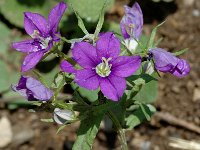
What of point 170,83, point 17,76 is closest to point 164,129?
point 170,83

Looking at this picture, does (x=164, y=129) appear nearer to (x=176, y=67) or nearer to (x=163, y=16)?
(x=163, y=16)

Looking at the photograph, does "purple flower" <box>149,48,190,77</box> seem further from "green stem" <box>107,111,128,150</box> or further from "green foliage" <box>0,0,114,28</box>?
"green foliage" <box>0,0,114,28</box>

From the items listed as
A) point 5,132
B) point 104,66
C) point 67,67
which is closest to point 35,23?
point 67,67

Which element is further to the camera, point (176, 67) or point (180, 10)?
point (180, 10)

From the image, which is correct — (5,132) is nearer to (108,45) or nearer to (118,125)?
(118,125)

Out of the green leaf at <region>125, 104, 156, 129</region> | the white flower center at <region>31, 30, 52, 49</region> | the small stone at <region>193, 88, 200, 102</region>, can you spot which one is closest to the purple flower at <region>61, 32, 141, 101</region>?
the white flower center at <region>31, 30, 52, 49</region>

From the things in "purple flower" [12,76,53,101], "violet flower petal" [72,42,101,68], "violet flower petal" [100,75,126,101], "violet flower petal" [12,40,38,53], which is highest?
"violet flower petal" [72,42,101,68]

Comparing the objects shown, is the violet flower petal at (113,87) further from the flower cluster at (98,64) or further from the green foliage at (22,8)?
the green foliage at (22,8)
